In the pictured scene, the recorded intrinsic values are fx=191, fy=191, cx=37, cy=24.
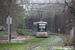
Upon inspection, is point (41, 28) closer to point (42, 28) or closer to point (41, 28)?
point (41, 28)

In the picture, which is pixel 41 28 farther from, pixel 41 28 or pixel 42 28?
pixel 42 28

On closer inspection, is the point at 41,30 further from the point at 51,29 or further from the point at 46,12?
the point at 46,12

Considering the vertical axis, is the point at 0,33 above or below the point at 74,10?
below

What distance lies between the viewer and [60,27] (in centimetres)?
4269

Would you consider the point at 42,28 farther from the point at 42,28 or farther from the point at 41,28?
the point at 41,28

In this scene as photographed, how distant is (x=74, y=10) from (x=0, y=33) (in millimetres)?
24469

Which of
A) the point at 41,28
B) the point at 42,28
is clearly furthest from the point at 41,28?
the point at 42,28

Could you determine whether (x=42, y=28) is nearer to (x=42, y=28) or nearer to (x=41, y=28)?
(x=42, y=28)

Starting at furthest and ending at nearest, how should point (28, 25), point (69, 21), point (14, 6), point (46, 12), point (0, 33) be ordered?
point (28, 25) → point (46, 12) → point (69, 21) → point (0, 33) → point (14, 6)

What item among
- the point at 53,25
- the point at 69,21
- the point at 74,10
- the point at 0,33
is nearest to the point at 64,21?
the point at 69,21

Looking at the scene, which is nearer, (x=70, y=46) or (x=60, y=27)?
(x=70, y=46)

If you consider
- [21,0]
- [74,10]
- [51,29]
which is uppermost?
[21,0]

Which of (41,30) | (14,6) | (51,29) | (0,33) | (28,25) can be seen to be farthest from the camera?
(28,25)

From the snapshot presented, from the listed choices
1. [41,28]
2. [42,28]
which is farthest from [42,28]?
[41,28]
